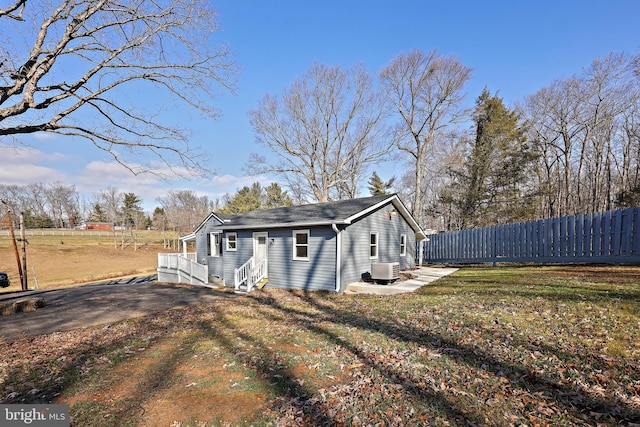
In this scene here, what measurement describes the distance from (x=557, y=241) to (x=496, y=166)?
11.3 m

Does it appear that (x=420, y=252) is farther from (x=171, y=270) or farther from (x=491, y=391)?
(x=171, y=270)

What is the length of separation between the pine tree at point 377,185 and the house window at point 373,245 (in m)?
24.0

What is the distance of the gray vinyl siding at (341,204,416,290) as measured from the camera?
1103 centimetres

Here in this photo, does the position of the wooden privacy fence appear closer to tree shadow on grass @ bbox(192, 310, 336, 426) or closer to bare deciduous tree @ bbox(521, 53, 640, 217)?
bare deciduous tree @ bbox(521, 53, 640, 217)

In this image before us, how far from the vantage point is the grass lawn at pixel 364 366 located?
3.20 meters

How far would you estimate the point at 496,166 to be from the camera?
21609mm

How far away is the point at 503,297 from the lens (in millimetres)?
7449

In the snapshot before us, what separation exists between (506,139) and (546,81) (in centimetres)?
678

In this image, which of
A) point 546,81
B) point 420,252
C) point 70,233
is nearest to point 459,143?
point 546,81

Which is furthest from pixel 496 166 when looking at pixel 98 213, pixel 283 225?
pixel 98 213

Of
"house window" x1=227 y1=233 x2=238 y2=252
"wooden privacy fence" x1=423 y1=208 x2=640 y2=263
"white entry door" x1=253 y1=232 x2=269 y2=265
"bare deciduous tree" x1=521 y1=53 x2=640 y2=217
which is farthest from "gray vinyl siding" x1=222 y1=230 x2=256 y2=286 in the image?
"bare deciduous tree" x1=521 y1=53 x2=640 y2=217

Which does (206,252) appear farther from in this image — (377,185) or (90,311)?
(377,185)

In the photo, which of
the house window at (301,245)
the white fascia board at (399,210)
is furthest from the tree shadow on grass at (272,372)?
the white fascia board at (399,210)

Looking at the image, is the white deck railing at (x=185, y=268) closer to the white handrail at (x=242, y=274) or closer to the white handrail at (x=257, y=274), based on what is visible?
the white handrail at (x=242, y=274)
